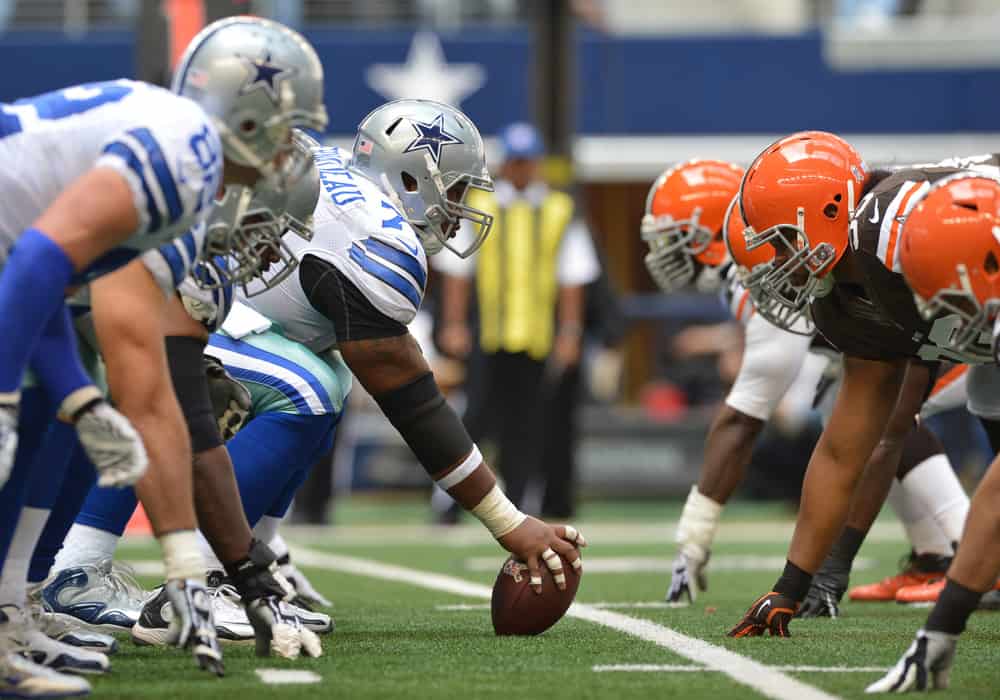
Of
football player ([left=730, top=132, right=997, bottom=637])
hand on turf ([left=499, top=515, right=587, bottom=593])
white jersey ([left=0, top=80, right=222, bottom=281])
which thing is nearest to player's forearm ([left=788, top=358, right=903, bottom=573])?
football player ([left=730, top=132, right=997, bottom=637])

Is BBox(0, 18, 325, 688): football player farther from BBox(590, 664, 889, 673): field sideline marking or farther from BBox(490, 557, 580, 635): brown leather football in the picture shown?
BBox(490, 557, 580, 635): brown leather football

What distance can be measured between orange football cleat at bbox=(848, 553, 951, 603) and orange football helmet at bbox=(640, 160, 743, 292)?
3.95 ft

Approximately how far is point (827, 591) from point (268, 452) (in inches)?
70.1

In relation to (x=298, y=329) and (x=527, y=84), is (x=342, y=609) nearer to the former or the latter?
(x=298, y=329)

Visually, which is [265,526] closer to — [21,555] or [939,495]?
[21,555]

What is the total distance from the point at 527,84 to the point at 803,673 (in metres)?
11.9

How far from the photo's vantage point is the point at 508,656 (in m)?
4.06

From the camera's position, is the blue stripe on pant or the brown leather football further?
the blue stripe on pant

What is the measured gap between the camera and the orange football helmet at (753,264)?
14.7 ft

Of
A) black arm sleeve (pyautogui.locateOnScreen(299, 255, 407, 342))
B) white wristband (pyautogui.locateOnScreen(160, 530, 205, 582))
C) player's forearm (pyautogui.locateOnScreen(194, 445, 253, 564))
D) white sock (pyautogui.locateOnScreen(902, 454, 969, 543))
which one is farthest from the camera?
white sock (pyautogui.locateOnScreen(902, 454, 969, 543))

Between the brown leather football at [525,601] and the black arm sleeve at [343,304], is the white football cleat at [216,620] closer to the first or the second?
the brown leather football at [525,601]

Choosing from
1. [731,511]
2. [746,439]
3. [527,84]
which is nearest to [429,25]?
[527,84]

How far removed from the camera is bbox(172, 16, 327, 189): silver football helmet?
146 inches

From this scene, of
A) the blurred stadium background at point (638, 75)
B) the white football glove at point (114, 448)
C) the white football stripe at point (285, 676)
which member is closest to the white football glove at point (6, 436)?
the white football glove at point (114, 448)
